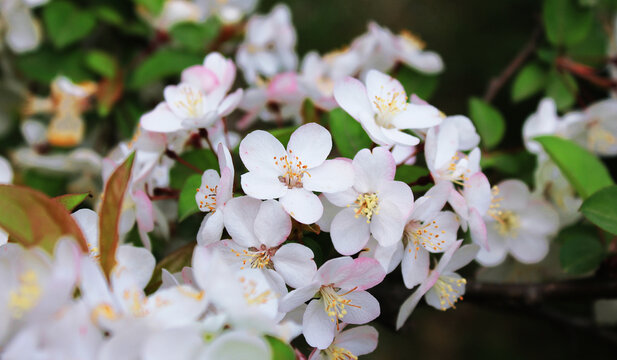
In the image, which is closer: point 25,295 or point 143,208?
point 25,295

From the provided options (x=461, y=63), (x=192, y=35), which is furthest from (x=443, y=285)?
(x=461, y=63)

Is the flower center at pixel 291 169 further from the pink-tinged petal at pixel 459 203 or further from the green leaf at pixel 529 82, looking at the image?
the green leaf at pixel 529 82

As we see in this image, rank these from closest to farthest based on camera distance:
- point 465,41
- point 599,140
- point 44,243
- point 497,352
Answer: point 44,243
point 599,140
point 497,352
point 465,41

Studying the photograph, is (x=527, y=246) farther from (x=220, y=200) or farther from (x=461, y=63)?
(x=461, y=63)

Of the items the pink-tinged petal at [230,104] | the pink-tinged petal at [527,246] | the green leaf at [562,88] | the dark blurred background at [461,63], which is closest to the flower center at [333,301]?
the pink-tinged petal at [230,104]

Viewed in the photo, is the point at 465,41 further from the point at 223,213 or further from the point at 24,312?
the point at 24,312

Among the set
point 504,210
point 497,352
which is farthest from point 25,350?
point 497,352

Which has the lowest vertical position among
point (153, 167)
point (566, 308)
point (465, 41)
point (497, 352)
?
point (497, 352)
